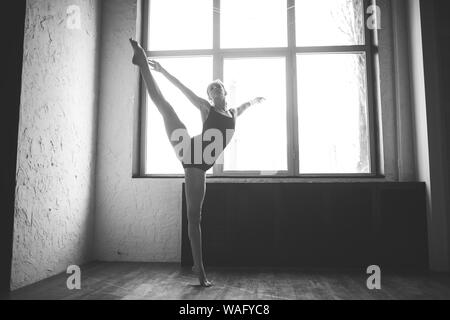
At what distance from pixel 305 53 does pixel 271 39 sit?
413mm

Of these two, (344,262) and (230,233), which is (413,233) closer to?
(344,262)

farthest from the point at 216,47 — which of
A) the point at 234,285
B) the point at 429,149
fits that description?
the point at 234,285

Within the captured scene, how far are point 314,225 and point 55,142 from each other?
2.42 metres

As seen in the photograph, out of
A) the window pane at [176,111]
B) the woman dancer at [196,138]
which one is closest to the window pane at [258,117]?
the window pane at [176,111]

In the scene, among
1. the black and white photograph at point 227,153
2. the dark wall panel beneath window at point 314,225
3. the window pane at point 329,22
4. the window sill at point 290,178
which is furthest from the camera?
the window pane at point 329,22

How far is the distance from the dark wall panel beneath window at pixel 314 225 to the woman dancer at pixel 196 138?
68 centimetres

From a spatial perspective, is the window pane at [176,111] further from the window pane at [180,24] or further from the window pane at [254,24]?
the window pane at [254,24]

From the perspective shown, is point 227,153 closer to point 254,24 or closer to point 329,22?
point 254,24

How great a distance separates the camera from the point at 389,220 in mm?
3031

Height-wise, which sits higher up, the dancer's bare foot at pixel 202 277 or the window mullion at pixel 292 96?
the window mullion at pixel 292 96

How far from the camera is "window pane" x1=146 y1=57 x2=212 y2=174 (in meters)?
3.67

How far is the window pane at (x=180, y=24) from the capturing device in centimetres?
376

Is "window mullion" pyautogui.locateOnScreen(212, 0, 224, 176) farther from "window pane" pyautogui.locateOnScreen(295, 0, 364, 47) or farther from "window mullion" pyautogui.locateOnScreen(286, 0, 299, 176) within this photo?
"window pane" pyautogui.locateOnScreen(295, 0, 364, 47)
